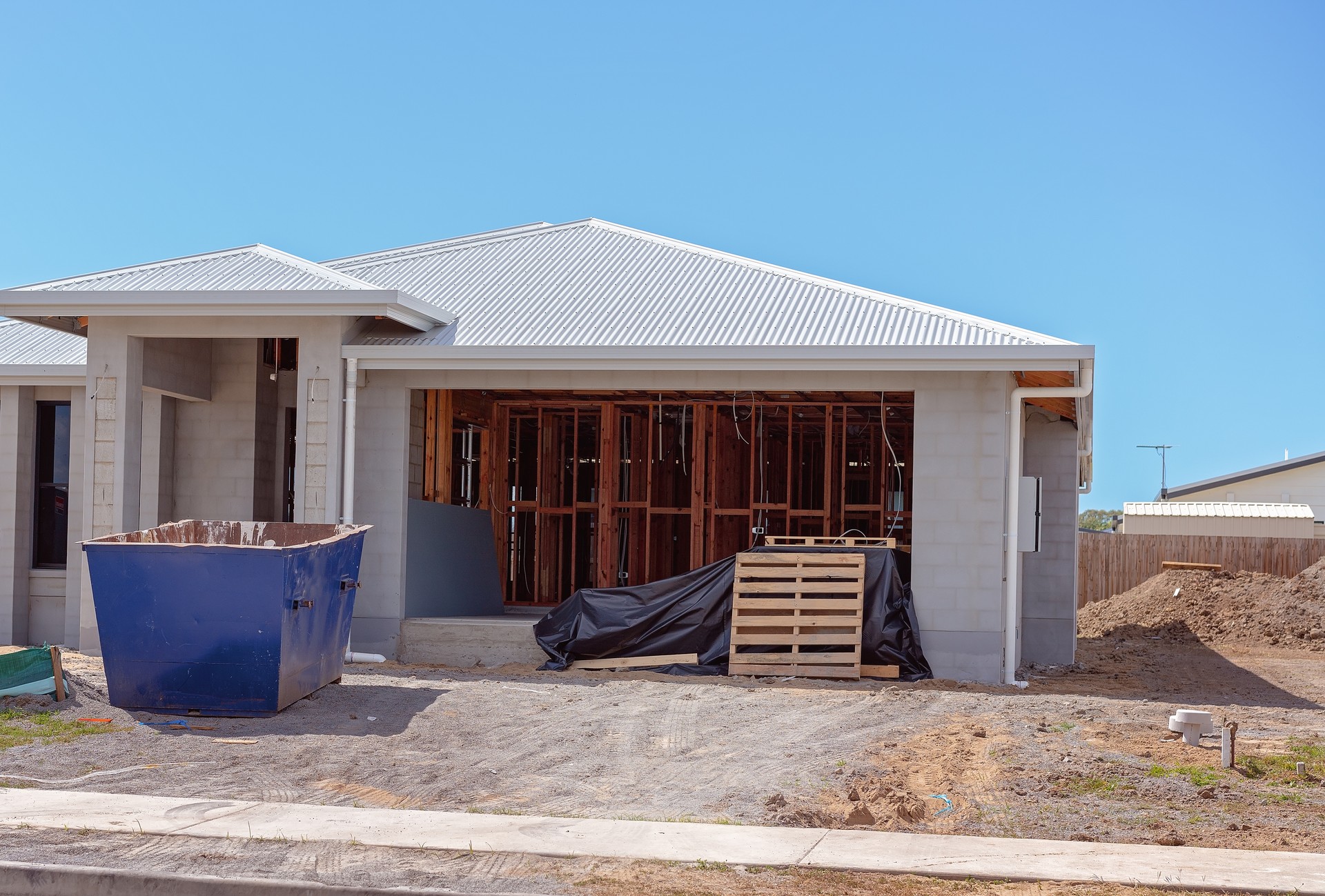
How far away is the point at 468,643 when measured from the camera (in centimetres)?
1547

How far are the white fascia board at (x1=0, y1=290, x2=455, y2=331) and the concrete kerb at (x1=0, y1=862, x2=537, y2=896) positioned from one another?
352 inches

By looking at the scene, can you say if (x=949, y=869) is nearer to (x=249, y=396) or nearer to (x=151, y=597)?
(x=151, y=597)

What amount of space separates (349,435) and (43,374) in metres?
5.27

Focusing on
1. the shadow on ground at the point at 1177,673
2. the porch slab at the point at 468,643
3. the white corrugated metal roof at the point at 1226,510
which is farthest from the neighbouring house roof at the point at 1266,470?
the porch slab at the point at 468,643

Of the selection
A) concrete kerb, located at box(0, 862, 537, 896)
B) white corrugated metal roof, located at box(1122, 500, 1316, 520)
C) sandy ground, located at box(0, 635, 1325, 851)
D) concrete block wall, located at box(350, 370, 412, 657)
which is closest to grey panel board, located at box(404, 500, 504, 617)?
concrete block wall, located at box(350, 370, 412, 657)

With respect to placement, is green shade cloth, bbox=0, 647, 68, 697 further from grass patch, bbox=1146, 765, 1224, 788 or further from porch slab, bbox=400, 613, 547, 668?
grass patch, bbox=1146, 765, 1224, 788

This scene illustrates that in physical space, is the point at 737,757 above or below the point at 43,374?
below

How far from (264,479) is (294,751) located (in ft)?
28.9

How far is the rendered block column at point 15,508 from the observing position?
701 inches

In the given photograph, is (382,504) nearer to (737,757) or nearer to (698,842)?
(737,757)

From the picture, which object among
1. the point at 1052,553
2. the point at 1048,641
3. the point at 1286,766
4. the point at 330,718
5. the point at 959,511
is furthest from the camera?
the point at 1052,553

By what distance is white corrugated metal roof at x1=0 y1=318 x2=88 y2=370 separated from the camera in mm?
17781

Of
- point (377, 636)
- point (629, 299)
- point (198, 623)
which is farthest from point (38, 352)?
point (198, 623)

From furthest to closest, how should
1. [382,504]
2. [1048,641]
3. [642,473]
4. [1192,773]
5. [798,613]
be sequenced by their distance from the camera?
[642,473], [1048,641], [382,504], [798,613], [1192,773]
